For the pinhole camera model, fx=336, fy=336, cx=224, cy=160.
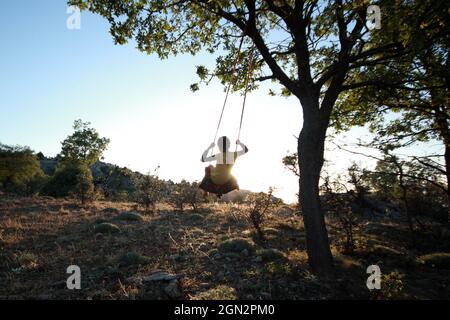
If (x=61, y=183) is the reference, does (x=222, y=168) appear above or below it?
below

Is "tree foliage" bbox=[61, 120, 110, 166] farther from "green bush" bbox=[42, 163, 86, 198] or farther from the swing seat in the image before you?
the swing seat

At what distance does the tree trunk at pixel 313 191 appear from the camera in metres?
8.41

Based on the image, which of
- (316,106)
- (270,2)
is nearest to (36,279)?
(316,106)

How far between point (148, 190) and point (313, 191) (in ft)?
43.9

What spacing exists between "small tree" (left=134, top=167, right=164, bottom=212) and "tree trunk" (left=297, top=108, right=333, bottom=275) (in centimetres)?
1271

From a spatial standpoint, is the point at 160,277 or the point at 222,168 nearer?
the point at 222,168

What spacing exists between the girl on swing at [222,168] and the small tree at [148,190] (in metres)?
13.7

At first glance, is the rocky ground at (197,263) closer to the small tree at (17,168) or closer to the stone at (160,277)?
the stone at (160,277)

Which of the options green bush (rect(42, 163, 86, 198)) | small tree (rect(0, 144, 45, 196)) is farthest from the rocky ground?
small tree (rect(0, 144, 45, 196))

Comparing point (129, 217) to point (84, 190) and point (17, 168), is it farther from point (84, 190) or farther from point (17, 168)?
point (17, 168)

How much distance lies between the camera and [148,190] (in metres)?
20.1

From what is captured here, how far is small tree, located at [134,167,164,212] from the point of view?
64.9ft

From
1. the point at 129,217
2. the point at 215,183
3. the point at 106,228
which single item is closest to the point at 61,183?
the point at 129,217

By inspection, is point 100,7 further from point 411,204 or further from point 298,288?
point 411,204
